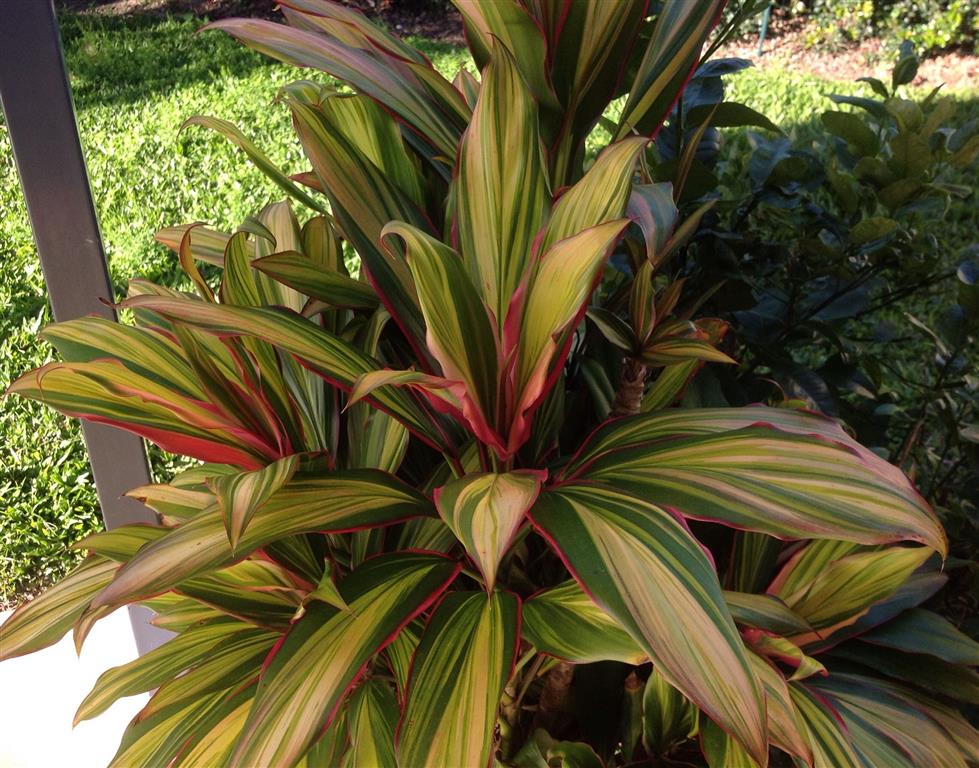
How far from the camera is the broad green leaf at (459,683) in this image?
22.9 inches

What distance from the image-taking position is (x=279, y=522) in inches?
24.6

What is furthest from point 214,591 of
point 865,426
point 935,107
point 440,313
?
point 935,107

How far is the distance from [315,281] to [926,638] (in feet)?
2.11

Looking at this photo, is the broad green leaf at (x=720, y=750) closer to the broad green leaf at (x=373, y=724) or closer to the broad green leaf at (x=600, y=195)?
the broad green leaf at (x=373, y=724)

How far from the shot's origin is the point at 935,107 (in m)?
1.07

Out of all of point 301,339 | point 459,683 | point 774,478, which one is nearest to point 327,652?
point 459,683

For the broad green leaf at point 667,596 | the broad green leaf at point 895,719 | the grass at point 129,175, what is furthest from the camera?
the grass at point 129,175

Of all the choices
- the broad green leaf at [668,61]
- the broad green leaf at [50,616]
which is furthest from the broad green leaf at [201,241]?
the broad green leaf at [668,61]

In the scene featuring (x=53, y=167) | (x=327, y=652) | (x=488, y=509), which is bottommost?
(x=327, y=652)

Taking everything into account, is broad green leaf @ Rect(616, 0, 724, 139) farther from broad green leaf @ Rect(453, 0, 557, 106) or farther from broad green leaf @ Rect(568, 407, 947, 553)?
broad green leaf @ Rect(568, 407, 947, 553)

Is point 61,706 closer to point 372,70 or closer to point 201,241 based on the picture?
point 201,241

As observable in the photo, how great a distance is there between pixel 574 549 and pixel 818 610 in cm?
38

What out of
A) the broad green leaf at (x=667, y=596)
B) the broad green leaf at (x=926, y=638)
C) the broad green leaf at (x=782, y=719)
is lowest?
the broad green leaf at (x=926, y=638)

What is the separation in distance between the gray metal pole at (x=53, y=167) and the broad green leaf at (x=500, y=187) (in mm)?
615
